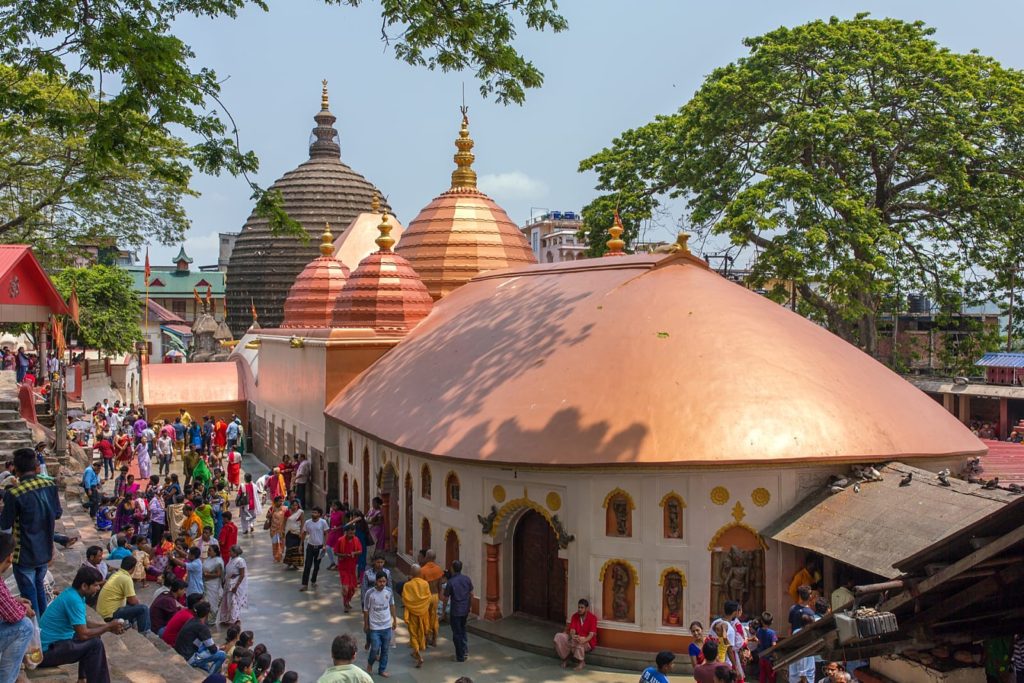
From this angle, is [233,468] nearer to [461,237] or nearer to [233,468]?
[233,468]

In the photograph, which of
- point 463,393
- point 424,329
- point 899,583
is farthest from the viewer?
point 424,329

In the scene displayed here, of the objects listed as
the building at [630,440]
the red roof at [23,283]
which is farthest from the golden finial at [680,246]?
the red roof at [23,283]

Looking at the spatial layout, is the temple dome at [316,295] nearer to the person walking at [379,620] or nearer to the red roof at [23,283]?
the red roof at [23,283]

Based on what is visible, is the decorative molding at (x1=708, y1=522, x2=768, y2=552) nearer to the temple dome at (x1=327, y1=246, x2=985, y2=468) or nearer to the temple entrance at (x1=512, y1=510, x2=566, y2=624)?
the temple dome at (x1=327, y1=246, x2=985, y2=468)

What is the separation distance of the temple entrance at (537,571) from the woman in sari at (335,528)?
2.89 meters

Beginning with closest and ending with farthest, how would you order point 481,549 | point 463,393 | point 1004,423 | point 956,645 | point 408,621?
point 956,645 < point 408,621 < point 481,549 < point 463,393 < point 1004,423

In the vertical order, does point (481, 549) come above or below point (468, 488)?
below

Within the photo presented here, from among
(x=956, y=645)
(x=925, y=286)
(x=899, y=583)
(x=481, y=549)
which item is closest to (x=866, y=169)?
(x=925, y=286)

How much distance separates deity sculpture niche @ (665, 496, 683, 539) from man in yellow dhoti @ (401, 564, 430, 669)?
321 centimetres

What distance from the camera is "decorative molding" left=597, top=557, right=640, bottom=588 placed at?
464 inches

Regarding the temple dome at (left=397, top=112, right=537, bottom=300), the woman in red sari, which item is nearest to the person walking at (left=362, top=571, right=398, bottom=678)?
the woman in red sari

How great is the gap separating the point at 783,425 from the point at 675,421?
55.2 inches

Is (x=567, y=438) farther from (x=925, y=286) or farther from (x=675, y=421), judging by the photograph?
(x=925, y=286)

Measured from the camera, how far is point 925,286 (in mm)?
26266
